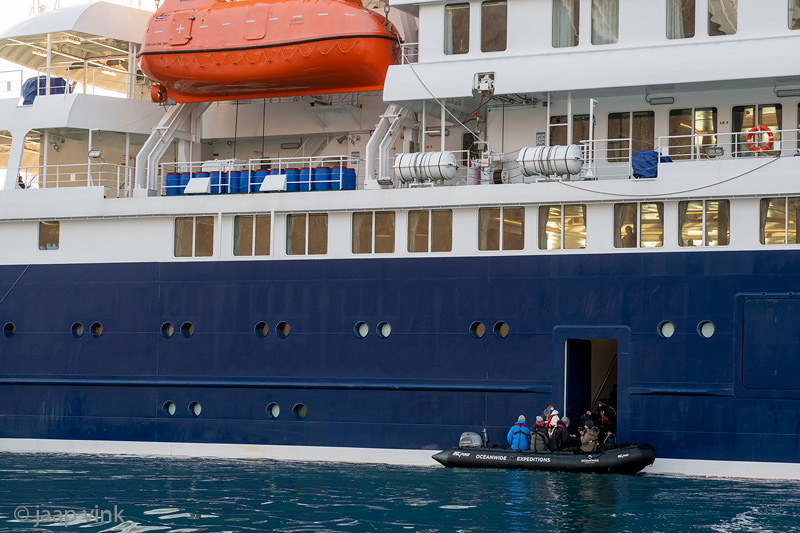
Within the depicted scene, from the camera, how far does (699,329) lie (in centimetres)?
1972

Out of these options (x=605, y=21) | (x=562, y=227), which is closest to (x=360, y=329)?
(x=562, y=227)

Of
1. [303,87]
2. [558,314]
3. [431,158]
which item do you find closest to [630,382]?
[558,314]

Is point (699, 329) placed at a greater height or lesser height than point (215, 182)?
lesser

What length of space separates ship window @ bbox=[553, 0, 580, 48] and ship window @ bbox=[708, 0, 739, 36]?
2408 mm

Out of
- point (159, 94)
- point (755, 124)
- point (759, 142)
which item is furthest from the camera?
point (159, 94)

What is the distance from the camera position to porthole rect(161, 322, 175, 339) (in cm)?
2289

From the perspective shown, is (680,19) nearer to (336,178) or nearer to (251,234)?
(336,178)

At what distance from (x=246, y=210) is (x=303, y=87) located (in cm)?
309

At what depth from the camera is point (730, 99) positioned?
70.5ft

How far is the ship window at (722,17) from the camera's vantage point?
816 inches

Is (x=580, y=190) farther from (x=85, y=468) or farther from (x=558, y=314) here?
(x=85, y=468)

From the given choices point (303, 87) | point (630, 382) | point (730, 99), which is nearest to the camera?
point (630, 382)

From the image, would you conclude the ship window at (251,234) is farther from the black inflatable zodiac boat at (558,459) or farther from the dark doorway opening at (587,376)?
the dark doorway opening at (587,376)

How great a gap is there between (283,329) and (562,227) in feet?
18.4
